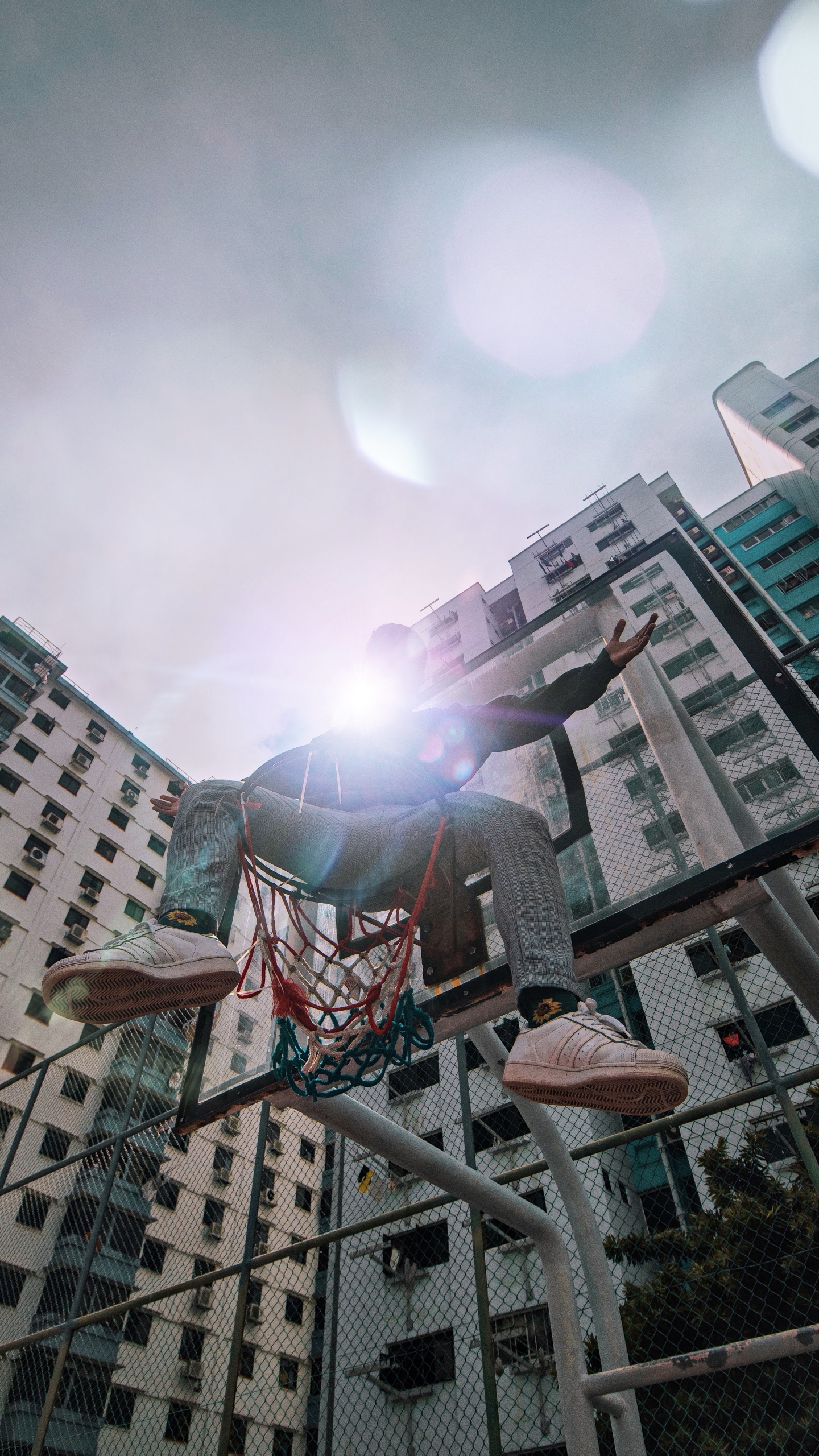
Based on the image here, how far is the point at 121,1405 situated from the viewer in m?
17.1

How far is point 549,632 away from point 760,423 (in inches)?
1805

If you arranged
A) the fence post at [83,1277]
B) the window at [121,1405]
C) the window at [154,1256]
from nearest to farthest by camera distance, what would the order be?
the fence post at [83,1277] → the window at [121,1405] → the window at [154,1256]

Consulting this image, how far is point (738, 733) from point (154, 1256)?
2214 centimetres

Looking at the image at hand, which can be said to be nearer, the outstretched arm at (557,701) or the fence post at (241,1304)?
the outstretched arm at (557,701)

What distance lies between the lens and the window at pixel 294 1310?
21.8m

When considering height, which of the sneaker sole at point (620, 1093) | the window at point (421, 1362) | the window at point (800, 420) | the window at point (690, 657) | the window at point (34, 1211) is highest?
the window at point (800, 420)

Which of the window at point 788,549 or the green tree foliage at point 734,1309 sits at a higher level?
the window at point 788,549

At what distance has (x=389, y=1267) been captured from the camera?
1559cm

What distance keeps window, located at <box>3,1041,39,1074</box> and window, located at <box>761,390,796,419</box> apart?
4537cm

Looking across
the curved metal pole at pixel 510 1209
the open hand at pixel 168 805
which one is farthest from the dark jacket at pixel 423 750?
the curved metal pole at pixel 510 1209

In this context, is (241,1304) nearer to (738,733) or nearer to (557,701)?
(557,701)

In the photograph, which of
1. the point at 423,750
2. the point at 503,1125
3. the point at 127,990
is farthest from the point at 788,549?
the point at 127,990

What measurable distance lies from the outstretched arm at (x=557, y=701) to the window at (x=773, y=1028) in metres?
12.7

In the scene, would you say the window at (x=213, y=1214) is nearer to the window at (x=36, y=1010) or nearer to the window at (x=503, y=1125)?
the window at (x=36, y=1010)
